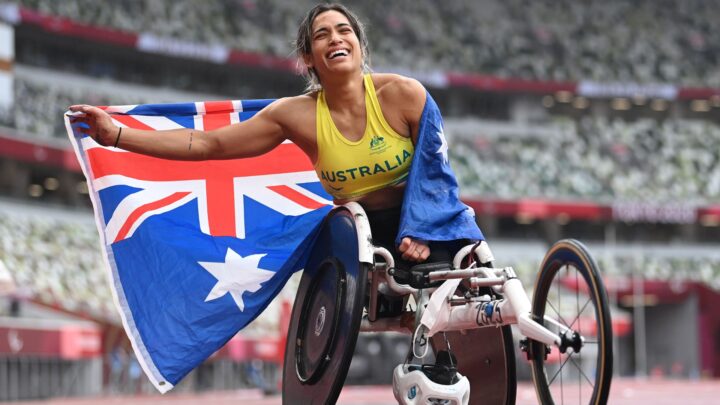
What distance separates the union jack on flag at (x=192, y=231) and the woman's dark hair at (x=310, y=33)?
2.47 ft

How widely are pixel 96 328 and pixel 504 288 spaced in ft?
69.7

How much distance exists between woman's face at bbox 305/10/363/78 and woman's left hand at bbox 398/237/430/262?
82cm

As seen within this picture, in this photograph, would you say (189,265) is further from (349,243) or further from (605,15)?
(605,15)

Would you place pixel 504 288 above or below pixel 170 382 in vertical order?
above

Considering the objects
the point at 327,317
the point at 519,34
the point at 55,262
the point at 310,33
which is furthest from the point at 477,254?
the point at 519,34

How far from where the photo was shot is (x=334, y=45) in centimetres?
511

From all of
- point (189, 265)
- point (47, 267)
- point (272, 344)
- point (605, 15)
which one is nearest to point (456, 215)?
point (189, 265)

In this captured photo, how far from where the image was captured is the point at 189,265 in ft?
19.4

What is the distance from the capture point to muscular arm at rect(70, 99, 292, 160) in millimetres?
5359

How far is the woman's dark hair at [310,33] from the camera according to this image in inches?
206

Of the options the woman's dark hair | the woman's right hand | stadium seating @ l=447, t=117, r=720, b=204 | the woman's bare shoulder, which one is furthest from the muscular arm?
stadium seating @ l=447, t=117, r=720, b=204

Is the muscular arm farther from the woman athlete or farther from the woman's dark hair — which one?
the woman's dark hair

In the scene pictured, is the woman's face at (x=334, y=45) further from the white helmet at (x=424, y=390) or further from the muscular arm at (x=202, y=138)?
the white helmet at (x=424, y=390)

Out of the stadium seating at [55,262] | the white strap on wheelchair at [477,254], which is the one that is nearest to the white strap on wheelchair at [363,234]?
the white strap on wheelchair at [477,254]
